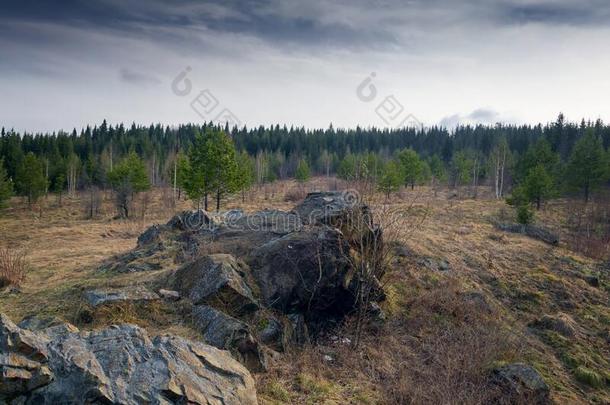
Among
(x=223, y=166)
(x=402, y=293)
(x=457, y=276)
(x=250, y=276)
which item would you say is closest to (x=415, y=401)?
(x=250, y=276)

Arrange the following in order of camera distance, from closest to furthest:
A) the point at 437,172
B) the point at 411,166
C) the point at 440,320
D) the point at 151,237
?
the point at 440,320 < the point at 151,237 < the point at 411,166 < the point at 437,172

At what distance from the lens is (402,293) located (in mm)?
13492

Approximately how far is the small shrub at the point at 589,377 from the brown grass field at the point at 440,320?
0.03 meters

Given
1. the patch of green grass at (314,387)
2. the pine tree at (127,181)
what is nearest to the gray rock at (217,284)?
the patch of green grass at (314,387)

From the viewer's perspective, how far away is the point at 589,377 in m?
10.6

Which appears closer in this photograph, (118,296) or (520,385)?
(520,385)

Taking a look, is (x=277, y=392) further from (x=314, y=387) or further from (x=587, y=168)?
(x=587, y=168)

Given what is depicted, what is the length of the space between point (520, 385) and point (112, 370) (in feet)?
27.1

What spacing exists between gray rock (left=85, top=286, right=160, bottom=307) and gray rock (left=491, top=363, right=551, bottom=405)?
8.07 m

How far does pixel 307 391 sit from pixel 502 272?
13.7 metres

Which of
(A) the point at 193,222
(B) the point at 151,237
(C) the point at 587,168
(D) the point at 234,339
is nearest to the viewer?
(D) the point at 234,339

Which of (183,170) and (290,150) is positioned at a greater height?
(290,150)

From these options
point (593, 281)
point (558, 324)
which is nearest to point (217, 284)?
point (558, 324)

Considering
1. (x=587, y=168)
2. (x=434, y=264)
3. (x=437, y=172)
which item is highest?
(x=587, y=168)
